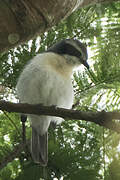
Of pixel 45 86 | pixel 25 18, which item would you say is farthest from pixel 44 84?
pixel 25 18

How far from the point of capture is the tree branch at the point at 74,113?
1.63 meters

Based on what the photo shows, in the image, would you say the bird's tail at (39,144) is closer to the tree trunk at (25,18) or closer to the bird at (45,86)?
the bird at (45,86)

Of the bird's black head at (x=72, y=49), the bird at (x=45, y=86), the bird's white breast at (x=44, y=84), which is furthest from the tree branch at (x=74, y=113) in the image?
the bird's black head at (x=72, y=49)

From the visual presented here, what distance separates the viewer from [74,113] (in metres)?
1.76

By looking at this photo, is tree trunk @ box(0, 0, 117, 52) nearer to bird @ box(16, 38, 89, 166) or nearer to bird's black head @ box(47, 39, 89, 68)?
bird @ box(16, 38, 89, 166)

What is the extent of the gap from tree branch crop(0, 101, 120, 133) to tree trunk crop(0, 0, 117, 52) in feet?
1.17

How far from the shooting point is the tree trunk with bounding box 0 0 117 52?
6.01ft

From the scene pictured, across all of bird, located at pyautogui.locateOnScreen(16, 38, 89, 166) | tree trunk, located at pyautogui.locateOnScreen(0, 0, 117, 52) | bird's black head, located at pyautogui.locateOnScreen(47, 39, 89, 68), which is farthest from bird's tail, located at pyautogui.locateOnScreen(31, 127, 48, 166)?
tree trunk, located at pyautogui.locateOnScreen(0, 0, 117, 52)

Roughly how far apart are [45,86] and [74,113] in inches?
39.7

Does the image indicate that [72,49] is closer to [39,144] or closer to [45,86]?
[45,86]

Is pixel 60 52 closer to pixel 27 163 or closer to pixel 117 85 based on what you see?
pixel 117 85

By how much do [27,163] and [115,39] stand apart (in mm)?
1297

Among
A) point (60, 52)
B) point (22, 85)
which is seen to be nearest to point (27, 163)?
point (22, 85)

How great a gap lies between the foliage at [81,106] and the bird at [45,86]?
0.08 metres
